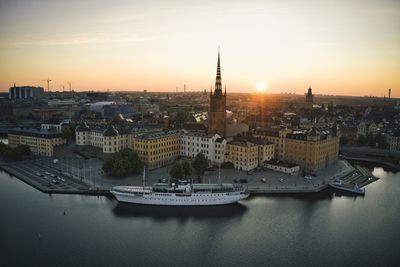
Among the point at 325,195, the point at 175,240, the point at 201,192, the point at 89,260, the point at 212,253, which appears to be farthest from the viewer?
the point at 325,195

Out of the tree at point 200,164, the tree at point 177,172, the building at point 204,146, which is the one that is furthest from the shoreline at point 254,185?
the building at point 204,146

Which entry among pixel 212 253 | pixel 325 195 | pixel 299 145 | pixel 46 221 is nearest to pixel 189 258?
pixel 212 253

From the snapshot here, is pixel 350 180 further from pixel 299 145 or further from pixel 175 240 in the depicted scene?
pixel 175 240

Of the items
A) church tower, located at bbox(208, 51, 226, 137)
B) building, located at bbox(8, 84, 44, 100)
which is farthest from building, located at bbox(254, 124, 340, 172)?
building, located at bbox(8, 84, 44, 100)

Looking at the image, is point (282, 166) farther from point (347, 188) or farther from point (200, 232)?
point (200, 232)

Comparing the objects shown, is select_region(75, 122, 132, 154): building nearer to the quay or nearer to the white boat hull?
the quay

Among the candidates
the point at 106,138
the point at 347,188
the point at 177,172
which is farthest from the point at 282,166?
the point at 106,138

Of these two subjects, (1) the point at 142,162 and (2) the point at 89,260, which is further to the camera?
(1) the point at 142,162
